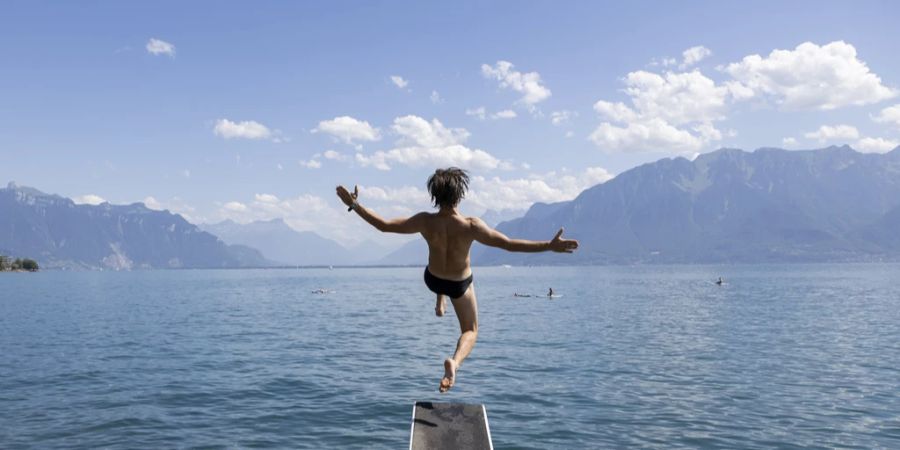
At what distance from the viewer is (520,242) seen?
8.92m

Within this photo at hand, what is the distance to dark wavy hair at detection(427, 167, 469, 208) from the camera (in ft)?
30.2

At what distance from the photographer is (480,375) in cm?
3503

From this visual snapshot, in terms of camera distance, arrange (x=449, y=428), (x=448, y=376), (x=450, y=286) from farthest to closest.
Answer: (x=450, y=286), (x=448, y=376), (x=449, y=428)

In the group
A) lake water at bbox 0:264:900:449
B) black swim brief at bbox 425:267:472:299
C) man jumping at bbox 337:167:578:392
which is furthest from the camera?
lake water at bbox 0:264:900:449

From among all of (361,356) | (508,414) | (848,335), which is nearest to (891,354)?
(848,335)

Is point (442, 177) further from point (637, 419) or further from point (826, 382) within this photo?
point (826, 382)

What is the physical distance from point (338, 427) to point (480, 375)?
12.7 meters

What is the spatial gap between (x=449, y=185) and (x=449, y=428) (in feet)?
10.9

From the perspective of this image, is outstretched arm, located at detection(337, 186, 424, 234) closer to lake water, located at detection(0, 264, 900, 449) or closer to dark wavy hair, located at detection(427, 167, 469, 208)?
dark wavy hair, located at detection(427, 167, 469, 208)

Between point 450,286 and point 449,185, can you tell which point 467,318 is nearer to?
point 450,286

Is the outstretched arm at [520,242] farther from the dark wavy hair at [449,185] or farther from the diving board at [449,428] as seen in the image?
the diving board at [449,428]

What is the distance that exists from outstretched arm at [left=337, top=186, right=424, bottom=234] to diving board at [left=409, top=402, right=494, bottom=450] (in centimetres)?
245

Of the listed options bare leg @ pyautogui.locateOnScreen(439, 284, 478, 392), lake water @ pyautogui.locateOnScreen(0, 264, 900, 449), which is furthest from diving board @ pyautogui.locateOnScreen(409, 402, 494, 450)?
lake water @ pyautogui.locateOnScreen(0, 264, 900, 449)

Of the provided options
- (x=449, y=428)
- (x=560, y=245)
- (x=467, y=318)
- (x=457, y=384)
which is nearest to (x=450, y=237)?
(x=467, y=318)
